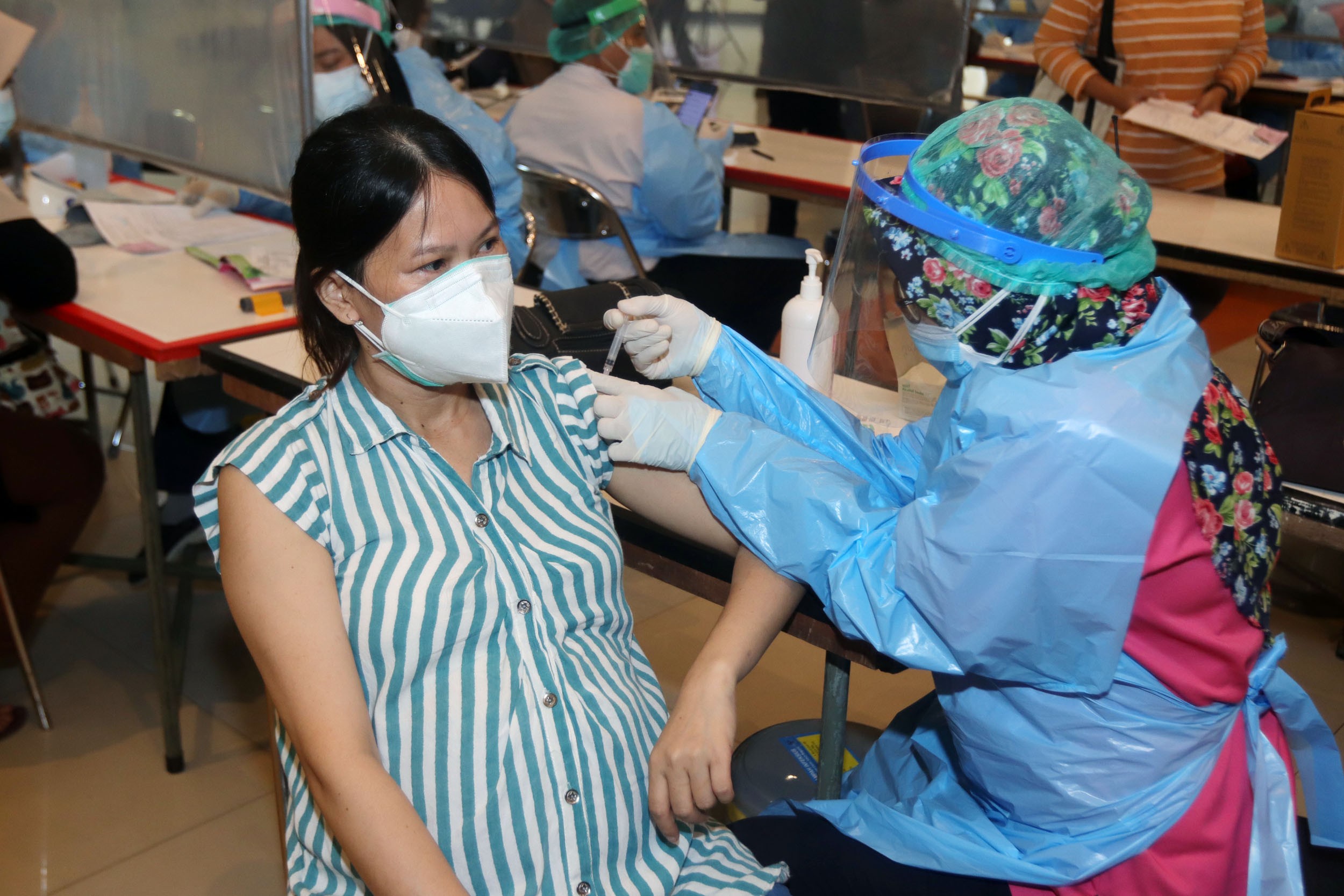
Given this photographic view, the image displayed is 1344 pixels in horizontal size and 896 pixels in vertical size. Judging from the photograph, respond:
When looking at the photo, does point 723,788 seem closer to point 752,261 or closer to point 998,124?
point 998,124

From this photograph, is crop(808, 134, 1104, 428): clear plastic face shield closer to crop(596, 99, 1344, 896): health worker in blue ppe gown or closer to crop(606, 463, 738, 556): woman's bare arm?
crop(596, 99, 1344, 896): health worker in blue ppe gown

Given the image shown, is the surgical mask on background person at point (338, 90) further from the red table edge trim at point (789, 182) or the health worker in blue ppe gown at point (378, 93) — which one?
the red table edge trim at point (789, 182)

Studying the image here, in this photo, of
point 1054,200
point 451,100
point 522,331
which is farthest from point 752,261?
point 1054,200

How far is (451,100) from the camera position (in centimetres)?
271

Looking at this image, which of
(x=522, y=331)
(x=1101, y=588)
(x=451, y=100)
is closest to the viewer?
(x=1101, y=588)

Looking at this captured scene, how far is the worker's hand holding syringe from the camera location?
1099 millimetres

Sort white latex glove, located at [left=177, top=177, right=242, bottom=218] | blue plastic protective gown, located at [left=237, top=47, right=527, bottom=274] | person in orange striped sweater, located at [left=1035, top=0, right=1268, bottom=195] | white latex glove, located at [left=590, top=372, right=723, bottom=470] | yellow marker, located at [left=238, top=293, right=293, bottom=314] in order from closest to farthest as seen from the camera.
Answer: white latex glove, located at [left=590, top=372, right=723, bottom=470] < yellow marker, located at [left=238, top=293, right=293, bottom=314] < blue plastic protective gown, located at [left=237, top=47, right=527, bottom=274] < white latex glove, located at [left=177, top=177, right=242, bottom=218] < person in orange striped sweater, located at [left=1035, top=0, right=1268, bottom=195]

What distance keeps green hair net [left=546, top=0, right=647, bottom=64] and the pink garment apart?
7.61ft

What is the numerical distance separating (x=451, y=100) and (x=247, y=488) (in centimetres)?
187

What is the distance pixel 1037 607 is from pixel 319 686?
26.5 inches

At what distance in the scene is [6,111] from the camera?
242cm

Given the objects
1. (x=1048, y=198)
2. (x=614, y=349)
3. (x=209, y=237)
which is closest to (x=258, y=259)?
(x=209, y=237)

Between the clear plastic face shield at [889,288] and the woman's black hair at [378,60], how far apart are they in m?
1.33

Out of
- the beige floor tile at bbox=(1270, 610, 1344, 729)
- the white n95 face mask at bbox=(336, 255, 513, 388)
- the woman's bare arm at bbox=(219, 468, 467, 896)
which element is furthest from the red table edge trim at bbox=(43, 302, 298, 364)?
the beige floor tile at bbox=(1270, 610, 1344, 729)
